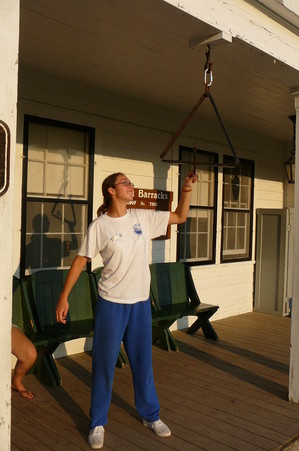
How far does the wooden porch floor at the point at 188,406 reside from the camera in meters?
3.15

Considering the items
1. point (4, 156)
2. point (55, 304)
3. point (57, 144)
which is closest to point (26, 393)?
point (55, 304)

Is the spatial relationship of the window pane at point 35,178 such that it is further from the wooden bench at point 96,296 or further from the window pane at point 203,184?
the window pane at point 203,184

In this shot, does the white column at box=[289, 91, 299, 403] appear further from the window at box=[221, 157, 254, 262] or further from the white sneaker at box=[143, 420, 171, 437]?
the window at box=[221, 157, 254, 262]

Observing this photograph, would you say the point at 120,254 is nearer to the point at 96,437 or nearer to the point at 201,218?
the point at 96,437

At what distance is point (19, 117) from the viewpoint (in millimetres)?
4594

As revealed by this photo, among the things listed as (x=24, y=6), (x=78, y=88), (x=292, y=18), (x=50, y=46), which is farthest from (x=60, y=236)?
(x=292, y=18)

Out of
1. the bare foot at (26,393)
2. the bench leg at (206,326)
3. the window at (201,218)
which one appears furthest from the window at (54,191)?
the bench leg at (206,326)

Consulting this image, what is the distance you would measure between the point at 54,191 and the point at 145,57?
1.75m

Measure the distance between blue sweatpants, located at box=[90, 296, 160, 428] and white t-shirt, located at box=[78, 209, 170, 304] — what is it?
7 centimetres

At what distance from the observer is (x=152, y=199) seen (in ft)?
19.6

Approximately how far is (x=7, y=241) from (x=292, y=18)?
2.77m

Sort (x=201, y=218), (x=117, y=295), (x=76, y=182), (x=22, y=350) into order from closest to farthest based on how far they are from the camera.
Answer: (x=117, y=295), (x=22, y=350), (x=76, y=182), (x=201, y=218)

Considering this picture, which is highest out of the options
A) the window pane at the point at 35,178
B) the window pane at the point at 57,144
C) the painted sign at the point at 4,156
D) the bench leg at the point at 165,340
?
the window pane at the point at 57,144

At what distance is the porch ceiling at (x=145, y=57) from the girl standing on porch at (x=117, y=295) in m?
1.02
